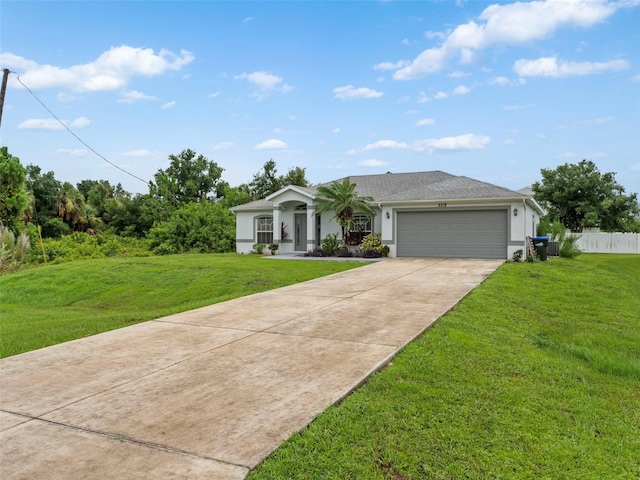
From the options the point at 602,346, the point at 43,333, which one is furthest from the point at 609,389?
the point at 43,333

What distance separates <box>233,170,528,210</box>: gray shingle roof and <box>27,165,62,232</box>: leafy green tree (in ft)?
62.9

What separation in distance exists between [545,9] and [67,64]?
17.7 metres

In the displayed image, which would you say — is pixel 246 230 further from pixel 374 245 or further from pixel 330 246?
pixel 374 245

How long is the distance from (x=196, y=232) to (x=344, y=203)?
11145 millimetres

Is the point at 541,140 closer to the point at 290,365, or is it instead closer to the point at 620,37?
the point at 620,37

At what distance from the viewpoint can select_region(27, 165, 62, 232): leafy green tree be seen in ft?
107

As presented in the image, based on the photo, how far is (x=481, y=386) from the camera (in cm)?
423

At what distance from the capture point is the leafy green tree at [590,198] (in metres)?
30.1

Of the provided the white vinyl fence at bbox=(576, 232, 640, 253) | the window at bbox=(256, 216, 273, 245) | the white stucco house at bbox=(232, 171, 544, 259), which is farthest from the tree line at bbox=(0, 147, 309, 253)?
the white vinyl fence at bbox=(576, 232, 640, 253)

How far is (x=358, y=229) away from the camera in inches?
808

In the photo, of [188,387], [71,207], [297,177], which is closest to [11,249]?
[71,207]

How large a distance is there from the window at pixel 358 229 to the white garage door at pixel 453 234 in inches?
71.2

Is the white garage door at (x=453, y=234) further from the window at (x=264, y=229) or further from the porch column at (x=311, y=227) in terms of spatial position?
the window at (x=264, y=229)

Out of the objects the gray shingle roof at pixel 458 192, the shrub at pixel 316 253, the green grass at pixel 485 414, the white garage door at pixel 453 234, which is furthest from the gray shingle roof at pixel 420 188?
the green grass at pixel 485 414
